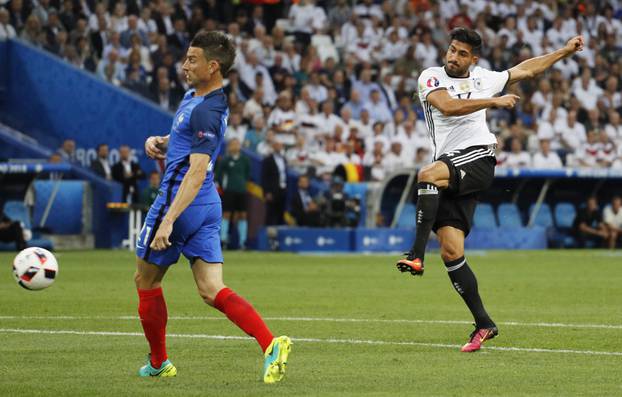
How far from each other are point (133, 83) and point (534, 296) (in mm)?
14442

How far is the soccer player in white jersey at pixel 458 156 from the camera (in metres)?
10.3

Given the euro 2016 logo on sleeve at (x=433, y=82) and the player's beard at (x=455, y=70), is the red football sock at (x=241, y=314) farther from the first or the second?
the player's beard at (x=455, y=70)

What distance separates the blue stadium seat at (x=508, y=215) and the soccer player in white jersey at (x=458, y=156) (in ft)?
63.3

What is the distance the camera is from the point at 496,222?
2991 centimetres

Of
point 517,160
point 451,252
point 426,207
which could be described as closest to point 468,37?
point 426,207

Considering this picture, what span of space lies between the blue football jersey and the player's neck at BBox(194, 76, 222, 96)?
0.03 metres

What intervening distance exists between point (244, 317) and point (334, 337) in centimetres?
278

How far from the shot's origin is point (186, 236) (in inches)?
331

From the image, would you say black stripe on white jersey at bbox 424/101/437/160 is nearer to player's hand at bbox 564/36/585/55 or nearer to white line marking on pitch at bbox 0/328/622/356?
player's hand at bbox 564/36/585/55

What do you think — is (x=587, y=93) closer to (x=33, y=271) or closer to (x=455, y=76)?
(x=455, y=76)

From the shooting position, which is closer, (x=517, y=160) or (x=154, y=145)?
(x=154, y=145)

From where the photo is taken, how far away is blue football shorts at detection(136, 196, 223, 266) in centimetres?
839

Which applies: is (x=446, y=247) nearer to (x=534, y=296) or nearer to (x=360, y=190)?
(x=534, y=296)

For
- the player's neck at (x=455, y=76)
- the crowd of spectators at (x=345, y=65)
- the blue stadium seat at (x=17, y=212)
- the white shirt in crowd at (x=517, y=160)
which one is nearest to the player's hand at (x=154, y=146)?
the player's neck at (x=455, y=76)
